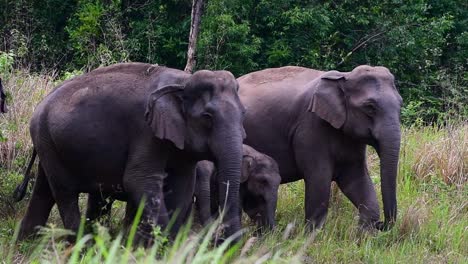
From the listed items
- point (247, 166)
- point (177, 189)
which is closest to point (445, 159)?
point (247, 166)

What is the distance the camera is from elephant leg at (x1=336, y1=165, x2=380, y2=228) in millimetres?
10297

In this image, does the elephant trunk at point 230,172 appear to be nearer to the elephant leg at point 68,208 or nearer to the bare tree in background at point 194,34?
the elephant leg at point 68,208

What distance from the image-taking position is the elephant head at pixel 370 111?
964 cm

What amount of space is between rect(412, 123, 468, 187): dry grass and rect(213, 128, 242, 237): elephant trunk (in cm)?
423

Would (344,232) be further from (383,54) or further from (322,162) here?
(383,54)

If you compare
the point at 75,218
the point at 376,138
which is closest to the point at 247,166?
the point at 376,138

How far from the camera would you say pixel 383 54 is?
22922mm

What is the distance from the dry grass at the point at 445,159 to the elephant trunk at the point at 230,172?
423 centimetres

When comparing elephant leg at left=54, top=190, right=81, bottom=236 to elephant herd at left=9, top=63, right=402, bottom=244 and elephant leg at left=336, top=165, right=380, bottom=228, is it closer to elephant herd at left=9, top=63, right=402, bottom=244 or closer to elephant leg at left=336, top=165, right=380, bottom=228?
elephant herd at left=9, top=63, right=402, bottom=244

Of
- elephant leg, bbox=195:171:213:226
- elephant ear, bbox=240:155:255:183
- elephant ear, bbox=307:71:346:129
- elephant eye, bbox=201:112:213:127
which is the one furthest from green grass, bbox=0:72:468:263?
elephant ear, bbox=307:71:346:129

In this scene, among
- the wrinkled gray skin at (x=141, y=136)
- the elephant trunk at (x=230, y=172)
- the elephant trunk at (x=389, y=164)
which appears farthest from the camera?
the elephant trunk at (x=389, y=164)

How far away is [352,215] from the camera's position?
35.4ft

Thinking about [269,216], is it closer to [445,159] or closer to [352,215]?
[352,215]

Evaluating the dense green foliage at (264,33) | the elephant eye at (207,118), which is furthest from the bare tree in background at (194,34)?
the elephant eye at (207,118)
